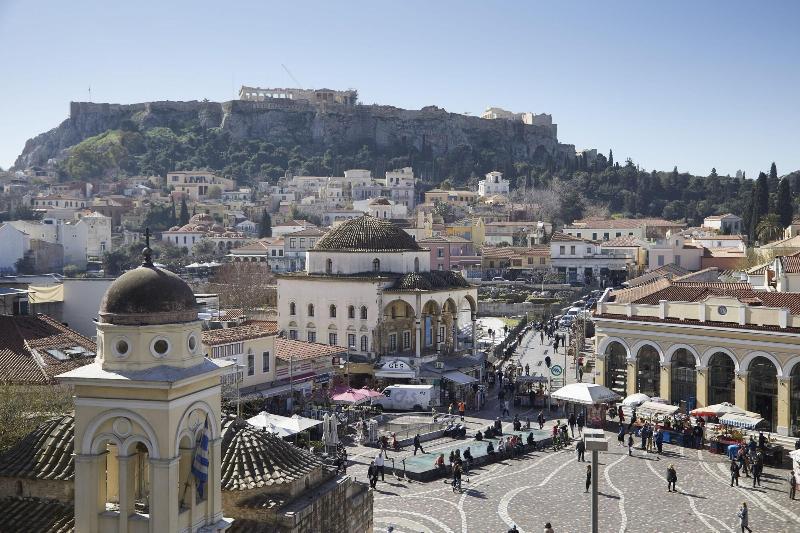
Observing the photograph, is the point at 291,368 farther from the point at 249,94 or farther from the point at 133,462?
the point at 249,94

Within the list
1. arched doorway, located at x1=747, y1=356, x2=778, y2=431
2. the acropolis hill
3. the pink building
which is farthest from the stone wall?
the acropolis hill

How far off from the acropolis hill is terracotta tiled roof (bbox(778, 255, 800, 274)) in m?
115

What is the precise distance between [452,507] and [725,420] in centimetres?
1013

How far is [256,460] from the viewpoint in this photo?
14.4 m

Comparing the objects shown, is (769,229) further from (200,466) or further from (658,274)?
(200,466)

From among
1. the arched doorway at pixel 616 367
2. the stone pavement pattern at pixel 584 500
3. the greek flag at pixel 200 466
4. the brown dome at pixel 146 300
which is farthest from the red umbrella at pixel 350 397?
the brown dome at pixel 146 300

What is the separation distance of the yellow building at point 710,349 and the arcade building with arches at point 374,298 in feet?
28.2

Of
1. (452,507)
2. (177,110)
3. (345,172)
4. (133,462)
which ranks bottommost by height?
(452,507)

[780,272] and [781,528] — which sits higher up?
[780,272]

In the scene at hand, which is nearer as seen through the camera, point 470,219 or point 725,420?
point 725,420

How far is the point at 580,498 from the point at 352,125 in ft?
452

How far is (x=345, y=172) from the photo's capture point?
5300 inches

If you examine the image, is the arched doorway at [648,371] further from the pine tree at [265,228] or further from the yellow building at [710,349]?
the pine tree at [265,228]

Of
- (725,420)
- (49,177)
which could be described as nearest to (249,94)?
(49,177)
